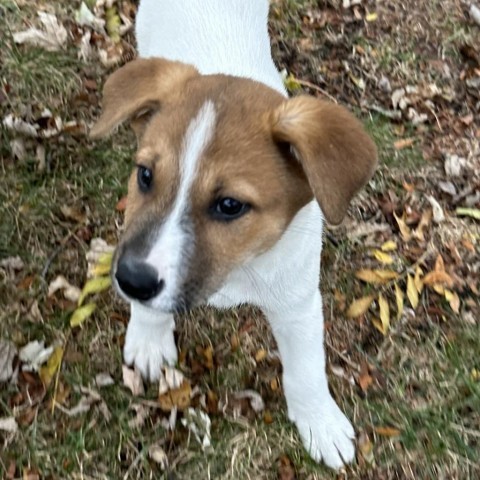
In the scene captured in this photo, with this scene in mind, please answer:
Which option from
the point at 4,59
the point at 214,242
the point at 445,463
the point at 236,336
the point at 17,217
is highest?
the point at 214,242

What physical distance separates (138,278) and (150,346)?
1.64 metres

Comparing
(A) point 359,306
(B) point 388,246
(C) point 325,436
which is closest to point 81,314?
(C) point 325,436

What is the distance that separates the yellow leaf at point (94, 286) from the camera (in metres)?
4.64

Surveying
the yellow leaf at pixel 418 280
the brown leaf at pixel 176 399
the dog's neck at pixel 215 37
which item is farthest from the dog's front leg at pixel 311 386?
the dog's neck at pixel 215 37

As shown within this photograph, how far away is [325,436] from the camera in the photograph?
4254 mm

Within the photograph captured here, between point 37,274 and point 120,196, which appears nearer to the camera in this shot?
point 37,274

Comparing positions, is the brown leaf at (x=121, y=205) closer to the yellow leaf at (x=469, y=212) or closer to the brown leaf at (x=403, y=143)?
the brown leaf at (x=403, y=143)

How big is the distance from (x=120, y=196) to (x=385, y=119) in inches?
81.5

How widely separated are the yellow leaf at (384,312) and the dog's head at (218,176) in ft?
6.05

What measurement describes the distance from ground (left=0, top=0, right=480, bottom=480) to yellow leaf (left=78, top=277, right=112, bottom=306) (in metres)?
0.07

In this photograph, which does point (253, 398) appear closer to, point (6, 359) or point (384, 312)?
point (384, 312)

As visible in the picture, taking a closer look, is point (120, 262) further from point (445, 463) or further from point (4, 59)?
point (4, 59)

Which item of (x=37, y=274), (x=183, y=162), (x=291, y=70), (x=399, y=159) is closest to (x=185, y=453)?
(x=37, y=274)

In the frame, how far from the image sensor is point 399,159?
5539mm
